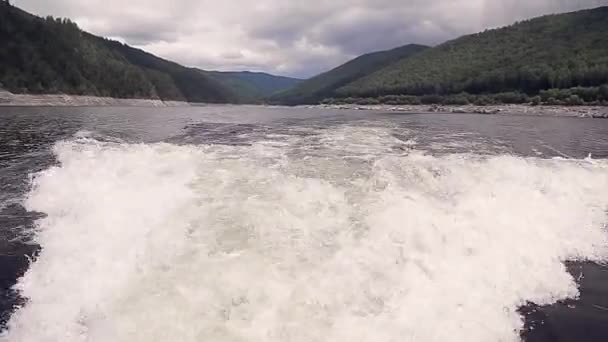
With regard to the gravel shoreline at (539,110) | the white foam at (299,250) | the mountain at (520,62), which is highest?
the mountain at (520,62)

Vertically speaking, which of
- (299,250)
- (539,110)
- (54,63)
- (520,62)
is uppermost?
(54,63)

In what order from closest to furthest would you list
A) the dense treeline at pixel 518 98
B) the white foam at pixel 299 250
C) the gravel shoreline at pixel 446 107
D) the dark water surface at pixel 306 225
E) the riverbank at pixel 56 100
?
the white foam at pixel 299 250 → the dark water surface at pixel 306 225 → the gravel shoreline at pixel 446 107 → the dense treeline at pixel 518 98 → the riverbank at pixel 56 100

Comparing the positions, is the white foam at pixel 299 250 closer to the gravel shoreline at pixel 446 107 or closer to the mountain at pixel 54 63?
the gravel shoreline at pixel 446 107

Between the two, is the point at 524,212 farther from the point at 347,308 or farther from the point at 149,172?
the point at 149,172

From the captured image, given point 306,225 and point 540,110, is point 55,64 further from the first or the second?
point 306,225

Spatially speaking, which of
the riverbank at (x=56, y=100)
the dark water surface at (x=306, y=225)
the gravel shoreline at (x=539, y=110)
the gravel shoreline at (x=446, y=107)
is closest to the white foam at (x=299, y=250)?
the dark water surface at (x=306, y=225)

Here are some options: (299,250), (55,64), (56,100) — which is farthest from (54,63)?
(299,250)
